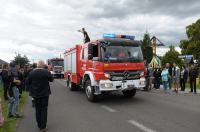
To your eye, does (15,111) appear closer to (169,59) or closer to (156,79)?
(156,79)

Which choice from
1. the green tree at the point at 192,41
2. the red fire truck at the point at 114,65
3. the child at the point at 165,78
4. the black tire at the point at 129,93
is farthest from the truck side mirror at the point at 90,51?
the green tree at the point at 192,41

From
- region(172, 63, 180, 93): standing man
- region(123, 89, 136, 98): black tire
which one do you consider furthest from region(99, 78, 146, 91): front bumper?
region(172, 63, 180, 93): standing man

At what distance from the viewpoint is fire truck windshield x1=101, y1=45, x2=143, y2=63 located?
43.3 feet

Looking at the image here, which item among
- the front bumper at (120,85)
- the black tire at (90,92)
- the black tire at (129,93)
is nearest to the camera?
the front bumper at (120,85)

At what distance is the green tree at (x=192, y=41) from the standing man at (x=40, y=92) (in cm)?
5513

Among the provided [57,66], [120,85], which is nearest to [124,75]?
[120,85]

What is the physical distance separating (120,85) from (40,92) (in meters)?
5.37

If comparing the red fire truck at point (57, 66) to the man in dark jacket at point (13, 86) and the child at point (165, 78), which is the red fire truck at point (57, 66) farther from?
the man in dark jacket at point (13, 86)

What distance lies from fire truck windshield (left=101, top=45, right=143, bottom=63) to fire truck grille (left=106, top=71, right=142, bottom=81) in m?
0.51

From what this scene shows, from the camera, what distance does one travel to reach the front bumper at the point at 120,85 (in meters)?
12.9

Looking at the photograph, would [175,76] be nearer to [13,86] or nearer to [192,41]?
[13,86]

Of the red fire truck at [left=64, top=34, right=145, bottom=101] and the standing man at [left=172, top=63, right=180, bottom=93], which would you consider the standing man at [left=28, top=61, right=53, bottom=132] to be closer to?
the red fire truck at [left=64, top=34, right=145, bottom=101]

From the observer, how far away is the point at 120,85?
13.2 metres

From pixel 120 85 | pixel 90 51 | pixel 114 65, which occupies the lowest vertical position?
pixel 120 85
